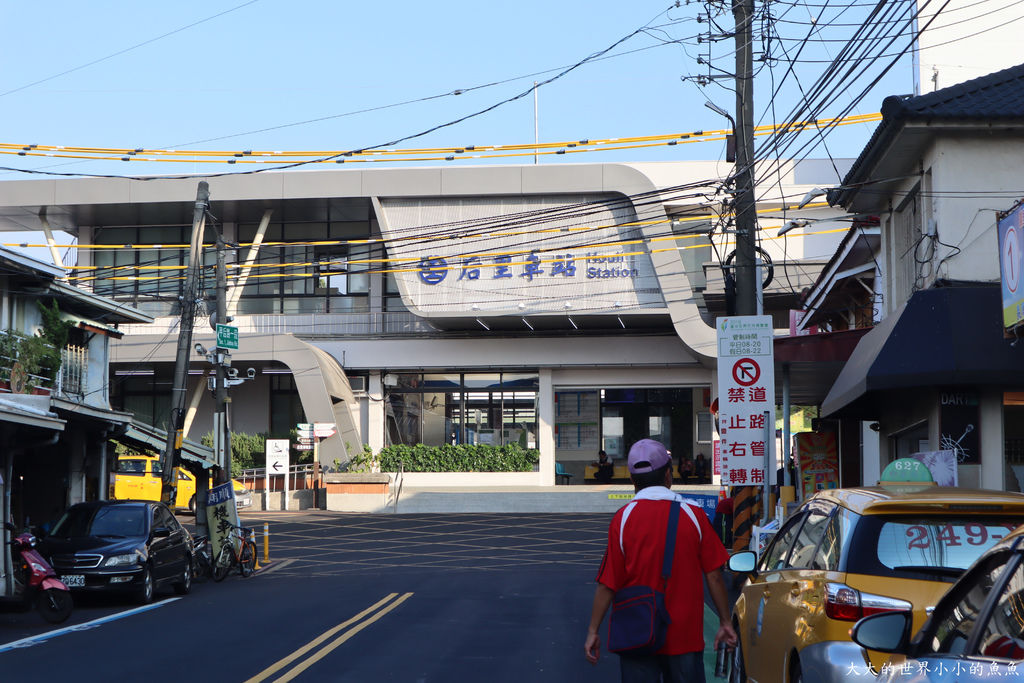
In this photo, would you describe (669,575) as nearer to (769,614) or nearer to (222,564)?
(769,614)

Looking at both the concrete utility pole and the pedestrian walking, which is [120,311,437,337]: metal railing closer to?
the concrete utility pole

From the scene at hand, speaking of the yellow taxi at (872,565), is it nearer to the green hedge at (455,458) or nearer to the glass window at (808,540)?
the glass window at (808,540)

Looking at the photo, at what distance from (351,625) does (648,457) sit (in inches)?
359

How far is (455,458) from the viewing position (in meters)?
43.7

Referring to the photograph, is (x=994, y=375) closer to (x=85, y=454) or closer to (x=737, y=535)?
(x=737, y=535)

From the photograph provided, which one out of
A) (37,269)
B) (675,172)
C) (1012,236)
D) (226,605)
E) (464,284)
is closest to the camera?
(1012,236)

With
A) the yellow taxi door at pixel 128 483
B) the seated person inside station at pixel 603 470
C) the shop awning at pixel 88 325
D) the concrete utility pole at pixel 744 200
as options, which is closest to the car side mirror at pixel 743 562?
the concrete utility pole at pixel 744 200

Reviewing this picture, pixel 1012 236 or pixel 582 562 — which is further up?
pixel 1012 236

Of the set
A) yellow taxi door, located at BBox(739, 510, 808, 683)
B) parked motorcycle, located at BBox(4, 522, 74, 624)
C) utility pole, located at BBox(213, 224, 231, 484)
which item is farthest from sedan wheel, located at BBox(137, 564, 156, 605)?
yellow taxi door, located at BBox(739, 510, 808, 683)

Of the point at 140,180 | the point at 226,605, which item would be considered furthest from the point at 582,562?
the point at 140,180

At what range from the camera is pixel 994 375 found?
13617 mm

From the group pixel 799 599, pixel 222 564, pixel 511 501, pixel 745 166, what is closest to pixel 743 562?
pixel 799 599

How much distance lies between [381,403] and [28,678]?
35195 mm

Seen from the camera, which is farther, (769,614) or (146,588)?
(146,588)
